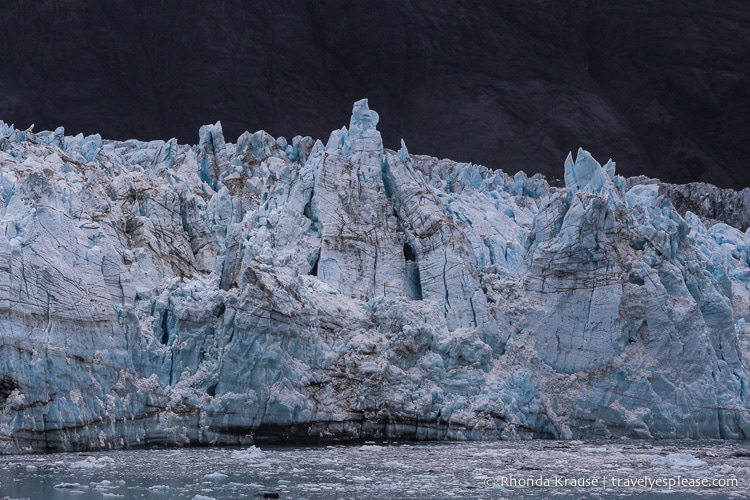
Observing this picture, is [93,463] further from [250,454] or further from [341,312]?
[341,312]

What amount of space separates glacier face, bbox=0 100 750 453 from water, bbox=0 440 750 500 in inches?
40.6

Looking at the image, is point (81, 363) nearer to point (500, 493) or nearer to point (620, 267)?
point (500, 493)

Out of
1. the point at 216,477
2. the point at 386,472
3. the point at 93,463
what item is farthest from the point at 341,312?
the point at 216,477

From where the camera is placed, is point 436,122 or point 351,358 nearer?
point 351,358

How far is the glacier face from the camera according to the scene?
68.9ft

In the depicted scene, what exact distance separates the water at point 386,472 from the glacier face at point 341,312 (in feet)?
3.38

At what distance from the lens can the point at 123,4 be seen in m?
53.0

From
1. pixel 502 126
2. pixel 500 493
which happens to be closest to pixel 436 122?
pixel 502 126

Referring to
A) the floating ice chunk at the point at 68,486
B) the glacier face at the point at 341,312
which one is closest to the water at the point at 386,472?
the floating ice chunk at the point at 68,486

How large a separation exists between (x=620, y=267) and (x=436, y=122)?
31.0 meters

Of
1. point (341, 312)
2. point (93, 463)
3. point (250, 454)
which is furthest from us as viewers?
point (341, 312)

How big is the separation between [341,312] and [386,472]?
5923 millimetres

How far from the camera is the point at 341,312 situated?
76.4ft

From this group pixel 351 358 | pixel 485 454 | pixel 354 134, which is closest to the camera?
pixel 485 454
